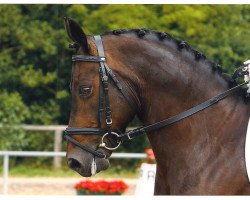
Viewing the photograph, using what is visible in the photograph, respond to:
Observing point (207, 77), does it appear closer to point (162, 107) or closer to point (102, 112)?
point (162, 107)

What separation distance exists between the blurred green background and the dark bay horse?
11835 mm

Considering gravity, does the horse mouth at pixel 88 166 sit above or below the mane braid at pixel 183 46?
below

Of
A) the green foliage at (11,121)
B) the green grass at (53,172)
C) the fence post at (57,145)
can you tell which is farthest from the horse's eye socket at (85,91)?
the green foliage at (11,121)

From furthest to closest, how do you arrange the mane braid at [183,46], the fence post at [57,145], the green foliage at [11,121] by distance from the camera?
1. the green foliage at [11,121]
2. the fence post at [57,145]
3. the mane braid at [183,46]

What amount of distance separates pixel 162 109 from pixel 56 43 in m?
14.0

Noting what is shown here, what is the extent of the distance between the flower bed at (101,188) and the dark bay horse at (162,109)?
5.31 metres

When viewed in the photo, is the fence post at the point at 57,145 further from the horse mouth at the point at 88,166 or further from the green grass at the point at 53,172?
the horse mouth at the point at 88,166

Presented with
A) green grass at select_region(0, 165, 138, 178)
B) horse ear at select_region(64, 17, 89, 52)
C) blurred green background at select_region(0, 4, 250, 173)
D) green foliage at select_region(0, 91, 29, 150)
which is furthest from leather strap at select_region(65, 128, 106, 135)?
green foliage at select_region(0, 91, 29, 150)

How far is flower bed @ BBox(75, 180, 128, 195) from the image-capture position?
9805 millimetres

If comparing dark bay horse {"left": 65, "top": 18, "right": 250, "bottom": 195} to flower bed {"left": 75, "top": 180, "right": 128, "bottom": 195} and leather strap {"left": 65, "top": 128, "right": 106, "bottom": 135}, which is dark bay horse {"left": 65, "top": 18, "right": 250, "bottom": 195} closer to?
leather strap {"left": 65, "top": 128, "right": 106, "bottom": 135}

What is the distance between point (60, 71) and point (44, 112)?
1.06 m

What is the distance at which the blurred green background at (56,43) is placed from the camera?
17.2 meters

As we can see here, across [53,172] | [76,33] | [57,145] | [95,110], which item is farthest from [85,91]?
[57,145]

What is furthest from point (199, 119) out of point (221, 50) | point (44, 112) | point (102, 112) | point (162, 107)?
point (44, 112)
